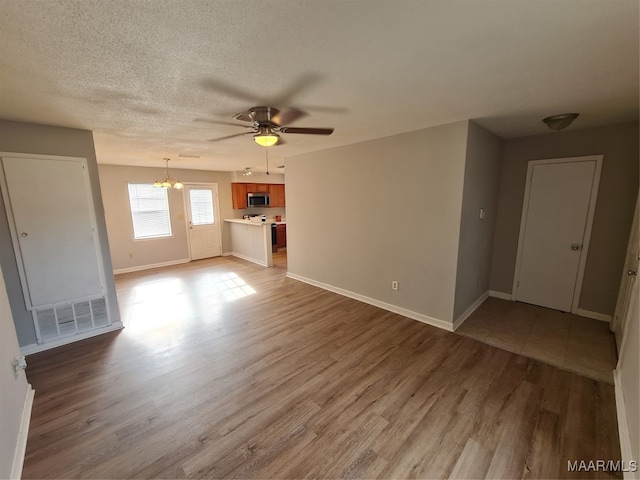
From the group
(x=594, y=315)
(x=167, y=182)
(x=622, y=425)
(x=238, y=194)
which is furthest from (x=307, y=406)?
(x=238, y=194)

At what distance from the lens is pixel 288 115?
2.40m

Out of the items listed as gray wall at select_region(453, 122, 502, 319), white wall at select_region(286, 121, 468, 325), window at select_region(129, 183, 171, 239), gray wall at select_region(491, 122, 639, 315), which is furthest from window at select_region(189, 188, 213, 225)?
gray wall at select_region(491, 122, 639, 315)

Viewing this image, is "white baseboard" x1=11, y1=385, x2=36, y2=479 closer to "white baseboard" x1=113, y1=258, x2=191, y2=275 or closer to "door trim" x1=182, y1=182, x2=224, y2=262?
"white baseboard" x1=113, y1=258, x2=191, y2=275

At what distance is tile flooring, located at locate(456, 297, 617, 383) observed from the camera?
251 cm

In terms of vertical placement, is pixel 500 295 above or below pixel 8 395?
below

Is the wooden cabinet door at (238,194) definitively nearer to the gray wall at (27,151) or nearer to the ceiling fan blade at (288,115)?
the gray wall at (27,151)

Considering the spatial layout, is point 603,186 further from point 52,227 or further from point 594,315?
point 52,227

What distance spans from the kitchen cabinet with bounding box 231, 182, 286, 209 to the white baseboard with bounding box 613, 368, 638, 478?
7.40 metres

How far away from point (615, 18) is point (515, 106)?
1241 mm

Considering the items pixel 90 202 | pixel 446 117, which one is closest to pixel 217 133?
pixel 90 202

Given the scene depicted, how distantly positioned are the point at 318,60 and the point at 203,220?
6.31 meters

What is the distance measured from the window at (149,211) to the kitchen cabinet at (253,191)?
1.69 m

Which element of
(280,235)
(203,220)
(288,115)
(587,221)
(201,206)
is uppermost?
(288,115)

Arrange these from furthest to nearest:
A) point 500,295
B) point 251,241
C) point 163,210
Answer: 1. point 251,241
2. point 163,210
3. point 500,295
